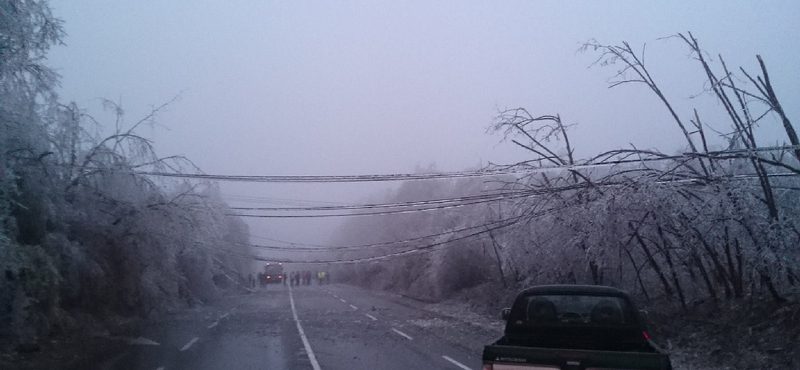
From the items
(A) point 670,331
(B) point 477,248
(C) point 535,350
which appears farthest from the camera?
(B) point 477,248

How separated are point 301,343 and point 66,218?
9504 mm

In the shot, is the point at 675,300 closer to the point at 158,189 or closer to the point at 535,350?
the point at 535,350

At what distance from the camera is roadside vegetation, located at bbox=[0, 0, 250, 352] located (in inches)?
651

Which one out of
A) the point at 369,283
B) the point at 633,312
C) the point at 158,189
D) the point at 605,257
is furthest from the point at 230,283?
the point at 633,312

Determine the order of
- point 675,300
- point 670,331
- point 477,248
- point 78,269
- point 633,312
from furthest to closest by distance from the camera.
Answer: point 477,248 < point 78,269 < point 675,300 < point 670,331 < point 633,312

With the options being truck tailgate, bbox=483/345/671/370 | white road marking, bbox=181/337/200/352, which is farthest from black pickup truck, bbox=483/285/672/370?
white road marking, bbox=181/337/200/352

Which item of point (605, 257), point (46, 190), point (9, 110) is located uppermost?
point (9, 110)

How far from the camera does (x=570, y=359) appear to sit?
278 inches

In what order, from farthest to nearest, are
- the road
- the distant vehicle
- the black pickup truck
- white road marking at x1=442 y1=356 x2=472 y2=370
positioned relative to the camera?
the distant vehicle < the road < white road marking at x1=442 y1=356 x2=472 y2=370 < the black pickup truck

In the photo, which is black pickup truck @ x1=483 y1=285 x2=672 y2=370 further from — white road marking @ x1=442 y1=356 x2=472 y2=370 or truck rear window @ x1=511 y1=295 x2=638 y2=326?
white road marking @ x1=442 y1=356 x2=472 y2=370

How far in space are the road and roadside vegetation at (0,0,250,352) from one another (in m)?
1.97

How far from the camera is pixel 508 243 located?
22.1m

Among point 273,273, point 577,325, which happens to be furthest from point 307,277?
point 577,325

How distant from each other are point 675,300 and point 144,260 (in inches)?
731
